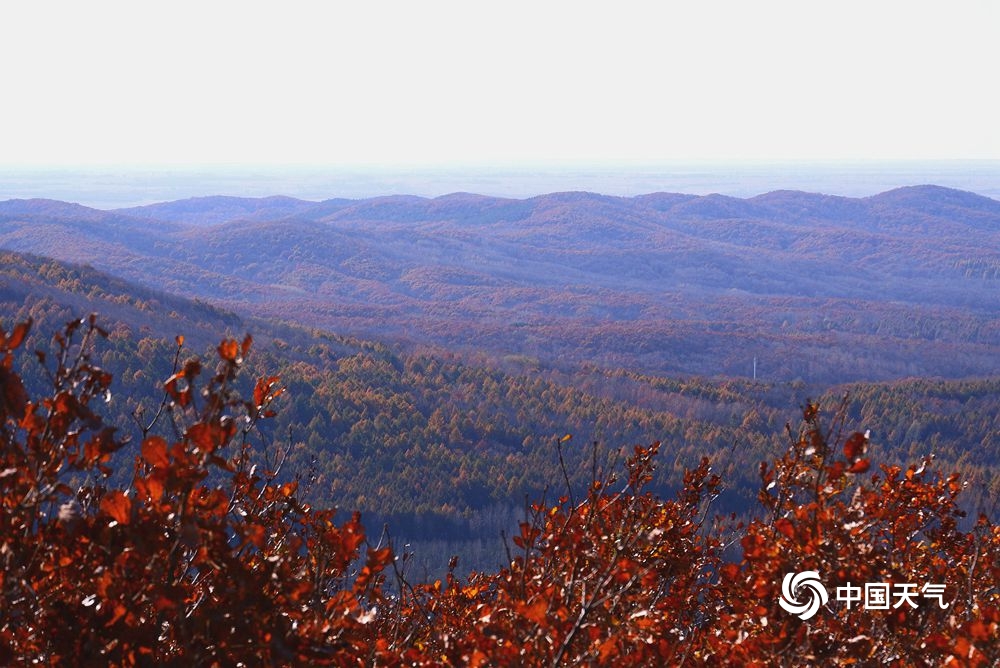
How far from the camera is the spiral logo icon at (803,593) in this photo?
324 cm

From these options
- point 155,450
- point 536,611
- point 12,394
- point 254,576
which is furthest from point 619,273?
point 12,394

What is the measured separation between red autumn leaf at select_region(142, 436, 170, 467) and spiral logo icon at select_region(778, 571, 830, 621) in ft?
7.03

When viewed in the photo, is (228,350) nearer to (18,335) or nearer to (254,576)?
(18,335)

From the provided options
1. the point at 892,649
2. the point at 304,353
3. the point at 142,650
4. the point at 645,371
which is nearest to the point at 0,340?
the point at 142,650

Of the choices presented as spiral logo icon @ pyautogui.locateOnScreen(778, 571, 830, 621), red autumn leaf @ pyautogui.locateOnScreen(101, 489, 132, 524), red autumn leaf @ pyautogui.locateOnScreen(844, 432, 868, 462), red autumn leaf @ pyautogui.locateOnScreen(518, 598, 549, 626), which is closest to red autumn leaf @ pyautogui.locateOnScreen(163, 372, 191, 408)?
red autumn leaf @ pyautogui.locateOnScreen(101, 489, 132, 524)

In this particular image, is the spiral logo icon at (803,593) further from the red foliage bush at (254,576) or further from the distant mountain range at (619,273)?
the distant mountain range at (619,273)

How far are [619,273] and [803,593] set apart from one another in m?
118

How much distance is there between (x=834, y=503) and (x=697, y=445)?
99.1 feet

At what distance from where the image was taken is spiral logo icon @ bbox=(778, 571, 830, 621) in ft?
10.6

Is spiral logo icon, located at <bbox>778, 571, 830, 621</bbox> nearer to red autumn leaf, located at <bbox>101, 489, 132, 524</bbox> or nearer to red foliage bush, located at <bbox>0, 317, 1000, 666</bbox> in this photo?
red foliage bush, located at <bbox>0, 317, 1000, 666</bbox>

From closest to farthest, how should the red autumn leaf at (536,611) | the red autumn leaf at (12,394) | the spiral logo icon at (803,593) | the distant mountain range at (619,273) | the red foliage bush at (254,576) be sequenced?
the red autumn leaf at (12,394) < the red foliage bush at (254,576) < the red autumn leaf at (536,611) < the spiral logo icon at (803,593) < the distant mountain range at (619,273)

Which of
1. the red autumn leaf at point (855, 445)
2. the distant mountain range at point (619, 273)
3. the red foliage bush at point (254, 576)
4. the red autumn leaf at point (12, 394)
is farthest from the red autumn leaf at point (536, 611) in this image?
the distant mountain range at point (619, 273)

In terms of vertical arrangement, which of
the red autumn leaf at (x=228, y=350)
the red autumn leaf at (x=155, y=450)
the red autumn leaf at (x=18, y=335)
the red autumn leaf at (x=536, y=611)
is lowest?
the red autumn leaf at (x=536, y=611)

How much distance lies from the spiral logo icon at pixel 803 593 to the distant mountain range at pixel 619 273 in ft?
157
